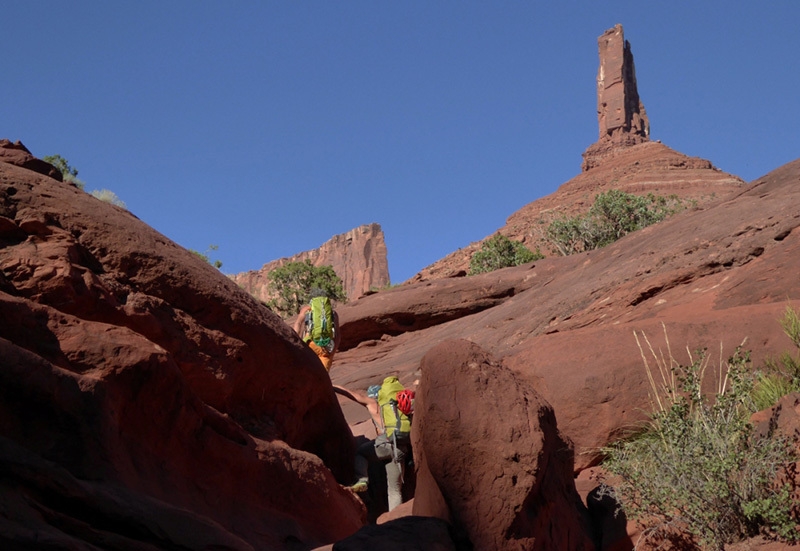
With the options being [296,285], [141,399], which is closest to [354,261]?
[296,285]

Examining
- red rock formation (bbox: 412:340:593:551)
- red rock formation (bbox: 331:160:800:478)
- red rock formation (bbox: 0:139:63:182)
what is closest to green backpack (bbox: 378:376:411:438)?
red rock formation (bbox: 331:160:800:478)

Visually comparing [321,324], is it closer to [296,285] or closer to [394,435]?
[394,435]

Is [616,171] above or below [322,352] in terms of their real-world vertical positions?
above

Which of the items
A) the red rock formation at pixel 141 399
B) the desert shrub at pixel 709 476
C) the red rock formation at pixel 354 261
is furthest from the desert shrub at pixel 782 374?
the red rock formation at pixel 354 261

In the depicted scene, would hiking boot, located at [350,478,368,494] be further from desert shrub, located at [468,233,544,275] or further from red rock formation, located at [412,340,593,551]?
desert shrub, located at [468,233,544,275]

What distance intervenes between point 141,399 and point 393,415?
286 centimetres

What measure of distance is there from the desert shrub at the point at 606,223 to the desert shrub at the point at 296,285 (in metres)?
10.1

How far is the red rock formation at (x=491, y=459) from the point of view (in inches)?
187

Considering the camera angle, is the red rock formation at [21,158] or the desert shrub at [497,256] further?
the desert shrub at [497,256]

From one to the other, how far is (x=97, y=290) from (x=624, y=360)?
4.38m

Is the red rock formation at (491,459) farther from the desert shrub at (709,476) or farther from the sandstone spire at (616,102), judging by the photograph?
the sandstone spire at (616,102)

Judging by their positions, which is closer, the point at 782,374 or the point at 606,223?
the point at 782,374

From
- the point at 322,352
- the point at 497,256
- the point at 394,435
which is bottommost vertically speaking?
the point at 394,435

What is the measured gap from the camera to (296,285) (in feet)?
121
